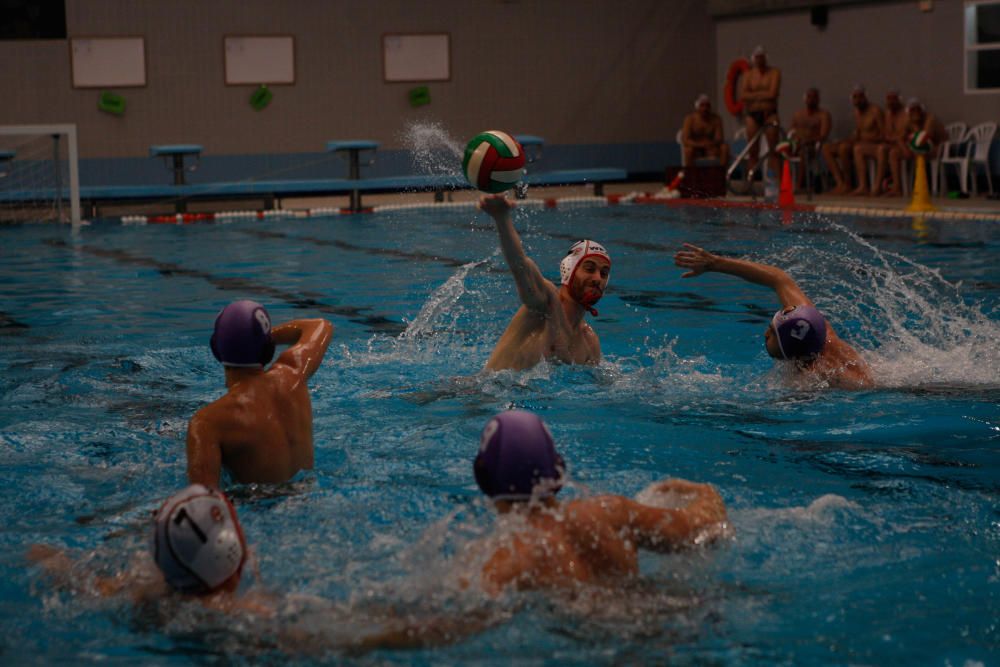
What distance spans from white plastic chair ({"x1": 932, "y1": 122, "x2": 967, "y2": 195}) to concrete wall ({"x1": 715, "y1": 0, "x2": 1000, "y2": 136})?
0.17 metres

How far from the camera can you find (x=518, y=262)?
523 centimetres

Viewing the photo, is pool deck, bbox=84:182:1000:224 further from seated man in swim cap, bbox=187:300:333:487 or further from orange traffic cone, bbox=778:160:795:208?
seated man in swim cap, bbox=187:300:333:487

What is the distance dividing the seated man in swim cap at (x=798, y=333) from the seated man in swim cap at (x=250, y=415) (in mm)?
2054

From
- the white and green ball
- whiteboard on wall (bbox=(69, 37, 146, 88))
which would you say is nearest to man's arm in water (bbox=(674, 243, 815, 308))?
the white and green ball

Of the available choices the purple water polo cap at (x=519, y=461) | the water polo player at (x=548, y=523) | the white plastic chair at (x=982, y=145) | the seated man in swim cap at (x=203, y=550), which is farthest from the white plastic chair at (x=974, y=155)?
the seated man in swim cap at (x=203, y=550)

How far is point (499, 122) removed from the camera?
22328 millimetres

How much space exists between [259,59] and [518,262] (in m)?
16.8

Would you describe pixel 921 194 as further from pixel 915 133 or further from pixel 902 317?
pixel 902 317

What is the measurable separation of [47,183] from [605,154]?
982cm

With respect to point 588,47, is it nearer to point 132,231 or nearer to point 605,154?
point 605,154

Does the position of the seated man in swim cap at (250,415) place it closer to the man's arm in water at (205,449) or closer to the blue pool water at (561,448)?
the man's arm in water at (205,449)

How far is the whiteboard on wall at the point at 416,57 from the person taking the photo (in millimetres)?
21641

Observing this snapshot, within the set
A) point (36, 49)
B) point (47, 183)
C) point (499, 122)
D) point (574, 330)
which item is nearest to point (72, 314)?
point (574, 330)

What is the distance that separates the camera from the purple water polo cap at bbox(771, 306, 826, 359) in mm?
5285
